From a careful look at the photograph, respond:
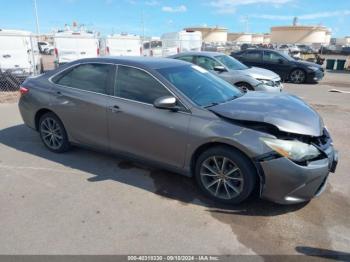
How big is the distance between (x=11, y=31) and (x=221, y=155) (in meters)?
11.3

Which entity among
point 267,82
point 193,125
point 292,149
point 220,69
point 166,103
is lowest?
point 267,82

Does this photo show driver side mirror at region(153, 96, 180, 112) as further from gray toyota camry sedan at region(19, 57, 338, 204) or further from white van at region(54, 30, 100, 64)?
white van at region(54, 30, 100, 64)

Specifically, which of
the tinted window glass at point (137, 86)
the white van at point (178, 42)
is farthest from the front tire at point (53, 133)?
the white van at point (178, 42)

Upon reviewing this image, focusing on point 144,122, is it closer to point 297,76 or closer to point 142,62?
point 142,62

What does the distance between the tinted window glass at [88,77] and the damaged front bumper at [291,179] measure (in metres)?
2.36

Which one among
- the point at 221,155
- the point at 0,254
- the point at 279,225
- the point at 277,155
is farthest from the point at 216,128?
the point at 0,254

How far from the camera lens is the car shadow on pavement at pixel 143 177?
A: 3463 mm

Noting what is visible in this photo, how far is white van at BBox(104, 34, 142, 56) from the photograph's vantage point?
52.1 feet

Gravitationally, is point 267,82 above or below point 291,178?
above

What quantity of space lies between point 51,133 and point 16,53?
8.03m

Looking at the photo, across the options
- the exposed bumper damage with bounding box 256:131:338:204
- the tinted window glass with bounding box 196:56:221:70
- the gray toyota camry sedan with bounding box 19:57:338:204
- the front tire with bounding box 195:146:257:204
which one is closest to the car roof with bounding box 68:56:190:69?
the gray toyota camry sedan with bounding box 19:57:338:204

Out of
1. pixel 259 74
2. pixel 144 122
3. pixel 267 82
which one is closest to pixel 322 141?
pixel 144 122

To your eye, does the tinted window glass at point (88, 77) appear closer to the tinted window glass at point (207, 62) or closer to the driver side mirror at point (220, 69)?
the driver side mirror at point (220, 69)

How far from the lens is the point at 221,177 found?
3467 millimetres
